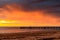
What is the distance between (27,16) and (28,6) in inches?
3.3

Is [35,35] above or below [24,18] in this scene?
below

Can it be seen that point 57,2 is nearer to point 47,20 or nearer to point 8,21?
point 47,20

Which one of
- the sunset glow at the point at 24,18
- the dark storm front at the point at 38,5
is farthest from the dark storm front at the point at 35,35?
the dark storm front at the point at 38,5

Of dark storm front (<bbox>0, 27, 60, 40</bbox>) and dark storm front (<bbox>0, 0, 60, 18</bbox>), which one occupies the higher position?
dark storm front (<bbox>0, 0, 60, 18</bbox>)

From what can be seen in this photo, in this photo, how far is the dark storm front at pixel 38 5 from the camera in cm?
104

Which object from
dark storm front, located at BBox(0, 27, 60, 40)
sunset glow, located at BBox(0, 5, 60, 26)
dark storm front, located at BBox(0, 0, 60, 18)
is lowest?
dark storm front, located at BBox(0, 27, 60, 40)

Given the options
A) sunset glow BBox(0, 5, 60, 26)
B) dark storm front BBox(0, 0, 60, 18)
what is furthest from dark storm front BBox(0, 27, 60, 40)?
dark storm front BBox(0, 0, 60, 18)

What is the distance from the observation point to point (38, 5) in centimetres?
105

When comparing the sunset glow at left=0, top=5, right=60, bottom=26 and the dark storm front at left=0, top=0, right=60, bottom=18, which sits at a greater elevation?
the dark storm front at left=0, top=0, right=60, bottom=18

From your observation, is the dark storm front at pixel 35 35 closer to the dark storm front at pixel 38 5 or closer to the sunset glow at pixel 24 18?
the sunset glow at pixel 24 18

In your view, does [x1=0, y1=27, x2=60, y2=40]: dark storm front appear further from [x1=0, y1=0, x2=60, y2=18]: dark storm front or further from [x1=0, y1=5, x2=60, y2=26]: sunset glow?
[x1=0, y1=0, x2=60, y2=18]: dark storm front

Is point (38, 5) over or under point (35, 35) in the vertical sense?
over

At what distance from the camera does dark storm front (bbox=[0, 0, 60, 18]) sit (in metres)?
1.04

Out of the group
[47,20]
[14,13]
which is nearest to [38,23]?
[47,20]
